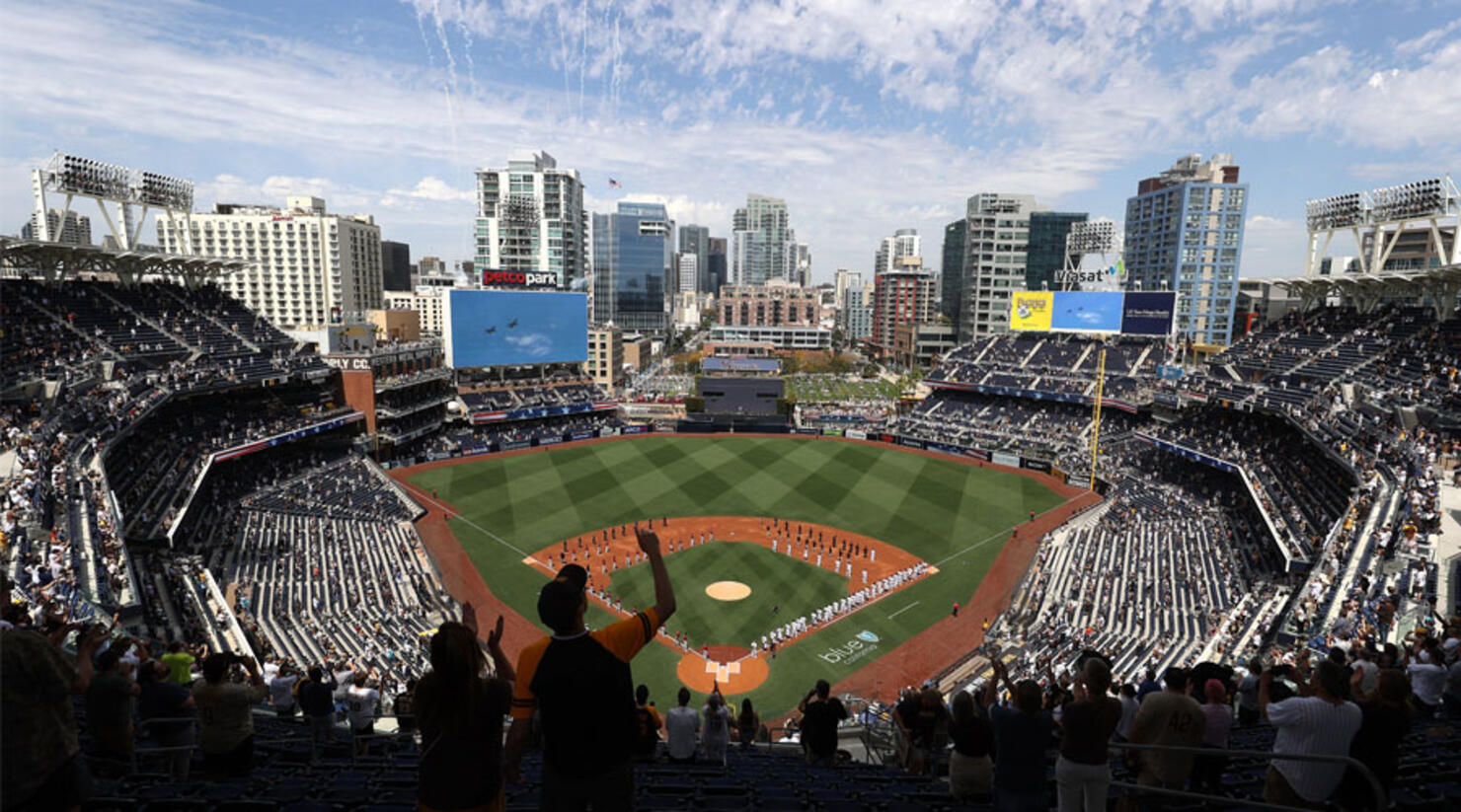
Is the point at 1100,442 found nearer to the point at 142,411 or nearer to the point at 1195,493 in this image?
the point at 1195,493

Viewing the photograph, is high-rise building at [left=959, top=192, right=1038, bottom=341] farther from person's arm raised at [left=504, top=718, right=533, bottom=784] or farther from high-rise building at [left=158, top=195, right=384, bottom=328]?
person's arm raised at [left=504, top=718, right=533, bottom=784]

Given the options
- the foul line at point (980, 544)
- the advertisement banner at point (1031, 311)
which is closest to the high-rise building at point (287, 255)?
the advertisement banner at point (1031, 311)

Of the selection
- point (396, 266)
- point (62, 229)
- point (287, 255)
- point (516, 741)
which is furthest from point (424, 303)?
point (516, 741)

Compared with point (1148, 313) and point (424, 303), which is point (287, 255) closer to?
point (424, 303)

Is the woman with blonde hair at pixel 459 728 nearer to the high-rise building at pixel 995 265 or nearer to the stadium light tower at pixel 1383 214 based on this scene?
the stadium light tower at pixel 1383 214

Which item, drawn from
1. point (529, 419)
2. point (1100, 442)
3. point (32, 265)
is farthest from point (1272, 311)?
point (32, 265)

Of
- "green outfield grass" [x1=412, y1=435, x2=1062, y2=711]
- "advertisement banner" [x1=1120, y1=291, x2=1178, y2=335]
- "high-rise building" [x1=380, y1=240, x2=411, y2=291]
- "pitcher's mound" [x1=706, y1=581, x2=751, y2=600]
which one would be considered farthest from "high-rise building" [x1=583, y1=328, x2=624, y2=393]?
"high-rise building" [x1=380, y1=240, x2=411, y2=291]
